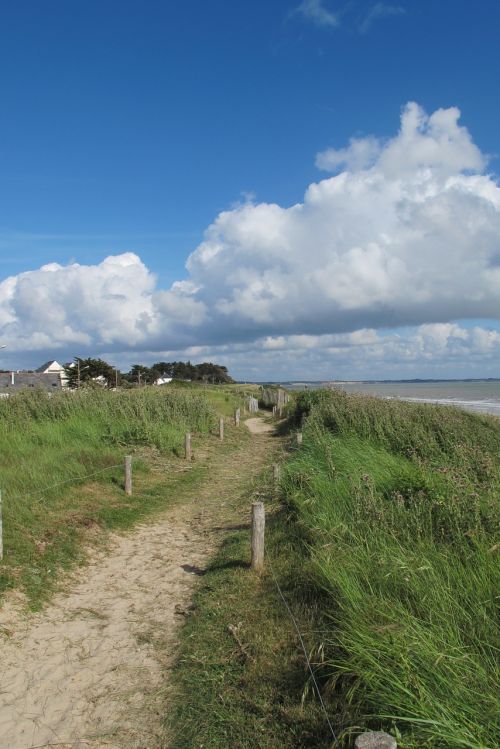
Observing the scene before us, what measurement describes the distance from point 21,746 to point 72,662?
1.11m

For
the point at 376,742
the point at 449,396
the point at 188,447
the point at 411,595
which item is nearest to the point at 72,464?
the point at 188,447

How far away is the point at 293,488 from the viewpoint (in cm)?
857

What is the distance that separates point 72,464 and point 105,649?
660cm

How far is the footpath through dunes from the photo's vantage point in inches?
152

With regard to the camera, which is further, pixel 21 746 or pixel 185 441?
pixel 185 441

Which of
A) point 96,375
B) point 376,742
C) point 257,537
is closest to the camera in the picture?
point 376,742

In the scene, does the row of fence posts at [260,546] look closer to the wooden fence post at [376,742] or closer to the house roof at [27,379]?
the wooden fence post at [376,742]

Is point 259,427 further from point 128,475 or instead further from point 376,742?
point 376,742

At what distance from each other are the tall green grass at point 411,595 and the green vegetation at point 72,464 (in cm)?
355

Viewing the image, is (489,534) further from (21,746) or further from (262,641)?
(21,746)

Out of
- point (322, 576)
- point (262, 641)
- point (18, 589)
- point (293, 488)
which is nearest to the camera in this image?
point (262, 641)

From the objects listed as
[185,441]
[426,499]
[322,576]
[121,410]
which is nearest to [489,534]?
[426,499]

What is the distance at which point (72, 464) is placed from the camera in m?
11.1

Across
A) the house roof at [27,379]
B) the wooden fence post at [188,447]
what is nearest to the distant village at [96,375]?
the house roof at [27,379]
